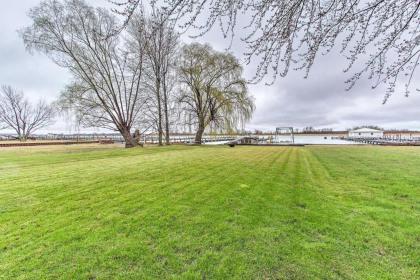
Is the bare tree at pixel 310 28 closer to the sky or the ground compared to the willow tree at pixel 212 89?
closer to the ground

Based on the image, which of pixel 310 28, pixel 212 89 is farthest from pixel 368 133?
pixel 310 28

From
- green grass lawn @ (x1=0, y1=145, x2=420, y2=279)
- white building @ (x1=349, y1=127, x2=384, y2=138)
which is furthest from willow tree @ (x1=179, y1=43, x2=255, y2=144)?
white building @ (x1=349, y1=127, x2=384, y2=138)

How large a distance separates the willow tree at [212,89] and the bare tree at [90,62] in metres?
5.20

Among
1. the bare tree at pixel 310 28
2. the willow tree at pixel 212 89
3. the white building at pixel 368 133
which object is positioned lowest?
the white building at pixel 368 133

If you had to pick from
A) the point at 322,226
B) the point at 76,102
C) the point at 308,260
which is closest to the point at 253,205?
the point at 322,226

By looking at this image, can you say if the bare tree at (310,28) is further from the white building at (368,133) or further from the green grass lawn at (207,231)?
the white building at (368,133)

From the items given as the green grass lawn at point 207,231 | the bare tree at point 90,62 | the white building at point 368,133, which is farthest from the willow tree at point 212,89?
the white building at point 368,133

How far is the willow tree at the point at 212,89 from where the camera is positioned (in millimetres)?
22250

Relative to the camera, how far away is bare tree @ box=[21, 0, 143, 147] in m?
16.1

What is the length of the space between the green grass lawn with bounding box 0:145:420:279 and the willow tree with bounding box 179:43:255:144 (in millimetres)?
17731

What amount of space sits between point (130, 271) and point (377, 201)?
4615mm

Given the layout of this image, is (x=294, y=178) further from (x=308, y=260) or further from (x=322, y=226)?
(x=308, y=260)

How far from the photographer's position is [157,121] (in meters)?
21.7

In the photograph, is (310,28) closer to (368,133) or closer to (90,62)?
(90,62)
